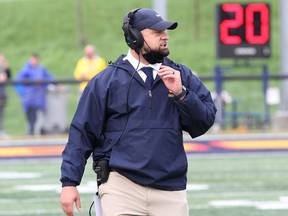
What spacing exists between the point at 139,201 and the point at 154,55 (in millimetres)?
748

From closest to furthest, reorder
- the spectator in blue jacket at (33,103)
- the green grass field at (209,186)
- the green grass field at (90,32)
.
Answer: the green grass field at (209,186) → the spectator in blue jacket at (33,103) → the green grass field at (90,32)

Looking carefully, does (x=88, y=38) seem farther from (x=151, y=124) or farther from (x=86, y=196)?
(x=151, y=124)

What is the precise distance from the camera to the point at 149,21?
5941mm

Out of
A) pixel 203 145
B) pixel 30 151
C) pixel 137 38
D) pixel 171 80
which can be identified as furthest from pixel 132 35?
pixel 30 151

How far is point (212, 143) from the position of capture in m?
17.2

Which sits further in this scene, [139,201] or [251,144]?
[251,144]

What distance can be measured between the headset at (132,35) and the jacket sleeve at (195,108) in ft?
0.97

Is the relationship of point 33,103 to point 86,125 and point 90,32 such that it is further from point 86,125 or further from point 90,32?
point 90,32

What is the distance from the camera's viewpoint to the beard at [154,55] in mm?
5906

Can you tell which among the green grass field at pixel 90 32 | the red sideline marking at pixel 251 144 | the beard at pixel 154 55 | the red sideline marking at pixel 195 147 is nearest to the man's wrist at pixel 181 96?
the beard at pixel 154 55

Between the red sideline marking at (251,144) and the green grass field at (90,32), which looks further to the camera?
the green grass field at (90,32)

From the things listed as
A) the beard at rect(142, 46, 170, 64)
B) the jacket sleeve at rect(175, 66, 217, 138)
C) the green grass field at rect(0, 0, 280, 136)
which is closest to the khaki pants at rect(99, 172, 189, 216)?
the jacket sleeve at rect(175, 66, 217, 138)

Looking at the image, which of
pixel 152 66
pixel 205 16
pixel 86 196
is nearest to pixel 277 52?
pixel 205 16

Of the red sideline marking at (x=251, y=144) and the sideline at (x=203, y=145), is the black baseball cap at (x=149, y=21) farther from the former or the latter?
the red sideline marking at (x=251, y=144)
